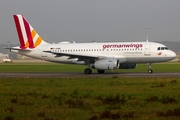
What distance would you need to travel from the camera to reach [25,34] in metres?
49.8

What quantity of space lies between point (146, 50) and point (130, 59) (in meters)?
2.10

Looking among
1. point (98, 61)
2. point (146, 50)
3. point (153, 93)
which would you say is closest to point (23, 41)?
point (98, 61)

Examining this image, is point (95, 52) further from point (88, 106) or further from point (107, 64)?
point (88, 106)

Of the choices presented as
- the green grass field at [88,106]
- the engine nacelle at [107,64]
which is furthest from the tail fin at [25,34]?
the green grass field at [88,106]

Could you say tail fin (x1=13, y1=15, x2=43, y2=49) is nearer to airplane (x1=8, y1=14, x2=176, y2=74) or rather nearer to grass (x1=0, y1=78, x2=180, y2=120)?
airplane (x1=8, y1=14, x2=176, y2=74)

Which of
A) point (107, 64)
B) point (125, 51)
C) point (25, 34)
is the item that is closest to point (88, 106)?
point (107, 64)

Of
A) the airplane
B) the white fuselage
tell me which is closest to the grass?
the airplane

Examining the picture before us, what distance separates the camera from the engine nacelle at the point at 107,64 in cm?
4259

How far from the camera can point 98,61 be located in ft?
144

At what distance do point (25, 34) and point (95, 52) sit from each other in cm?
966

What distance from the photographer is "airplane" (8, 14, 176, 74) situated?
44.4 meters

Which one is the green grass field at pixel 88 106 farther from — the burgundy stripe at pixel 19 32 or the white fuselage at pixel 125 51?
the burgundy stripe at pixel 19 32

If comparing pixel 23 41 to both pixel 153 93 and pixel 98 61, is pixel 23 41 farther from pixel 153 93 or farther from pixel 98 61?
pixel 153 93

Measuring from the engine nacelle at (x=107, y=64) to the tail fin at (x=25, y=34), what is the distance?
1022 centimetres
